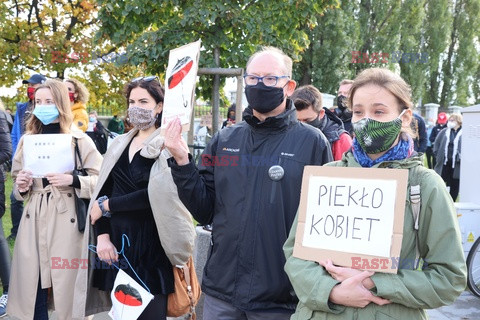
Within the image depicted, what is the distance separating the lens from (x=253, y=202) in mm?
2443

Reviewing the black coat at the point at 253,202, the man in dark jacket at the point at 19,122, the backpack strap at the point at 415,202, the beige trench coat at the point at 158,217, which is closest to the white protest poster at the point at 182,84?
the black coat at the point at 253,202

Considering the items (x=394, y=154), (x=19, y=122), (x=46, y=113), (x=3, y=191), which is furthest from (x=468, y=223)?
(x=19, y=122)

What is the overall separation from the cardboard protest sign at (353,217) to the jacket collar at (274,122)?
0.53 meters

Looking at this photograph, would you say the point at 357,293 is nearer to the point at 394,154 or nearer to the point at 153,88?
the point at 394,154

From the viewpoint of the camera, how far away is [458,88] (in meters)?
36.9

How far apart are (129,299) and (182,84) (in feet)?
4.17

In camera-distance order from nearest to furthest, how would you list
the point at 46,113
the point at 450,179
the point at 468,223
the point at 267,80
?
the point at 267,80
the point at 46,113
the point at 468,223
the point at 450,179

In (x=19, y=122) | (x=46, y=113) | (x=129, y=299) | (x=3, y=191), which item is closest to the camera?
(x=129, y=299)

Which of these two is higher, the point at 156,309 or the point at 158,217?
the point at 158,217

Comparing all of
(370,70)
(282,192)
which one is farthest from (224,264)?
(370,70)

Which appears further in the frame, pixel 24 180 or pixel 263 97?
pixel 24 180

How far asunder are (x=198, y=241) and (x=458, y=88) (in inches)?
1429

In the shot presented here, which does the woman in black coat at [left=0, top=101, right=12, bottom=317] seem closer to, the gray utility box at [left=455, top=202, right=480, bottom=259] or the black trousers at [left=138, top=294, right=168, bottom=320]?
the black trousers at [left=138, top=294, right=168, bottom=320]

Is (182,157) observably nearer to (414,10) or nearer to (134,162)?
(134,162)
